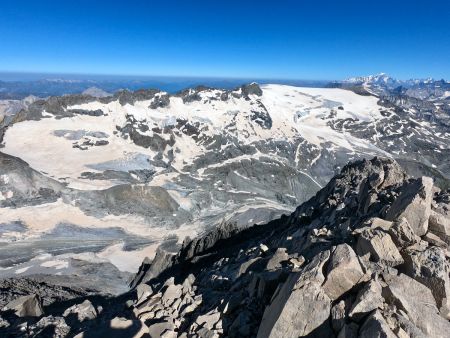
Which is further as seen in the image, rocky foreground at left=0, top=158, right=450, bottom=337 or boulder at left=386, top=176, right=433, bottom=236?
boulder at left=386, top=176, right=433, bottom=236

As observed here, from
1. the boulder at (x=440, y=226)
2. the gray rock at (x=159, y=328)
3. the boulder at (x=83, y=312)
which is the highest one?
the boulder at (x=440, y=226)

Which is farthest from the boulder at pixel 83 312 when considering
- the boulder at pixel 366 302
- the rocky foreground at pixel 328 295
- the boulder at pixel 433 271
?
the boulder at pixel 433 271

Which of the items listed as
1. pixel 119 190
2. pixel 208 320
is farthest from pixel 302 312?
pixel 119 190

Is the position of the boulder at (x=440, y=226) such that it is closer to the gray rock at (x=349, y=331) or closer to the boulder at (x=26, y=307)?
the gray rock at (x=349, y=331)

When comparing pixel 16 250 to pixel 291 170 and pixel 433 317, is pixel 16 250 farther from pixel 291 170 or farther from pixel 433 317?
pixel 291 170

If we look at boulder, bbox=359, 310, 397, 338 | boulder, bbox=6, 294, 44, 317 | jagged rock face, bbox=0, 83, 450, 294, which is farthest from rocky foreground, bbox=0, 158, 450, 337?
jagged rock face, bbox=0, 83, 450, 294

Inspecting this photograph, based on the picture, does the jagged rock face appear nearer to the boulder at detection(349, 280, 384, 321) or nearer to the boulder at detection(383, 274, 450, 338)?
the boulder at detection(383, 274, 450, 338)
